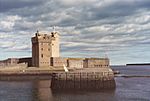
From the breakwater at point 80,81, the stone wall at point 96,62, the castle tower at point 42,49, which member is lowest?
the breakwater at point 80,81

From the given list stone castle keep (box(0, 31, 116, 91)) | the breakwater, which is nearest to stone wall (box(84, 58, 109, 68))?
stone castle keep (box(0, 31, 116, 91))

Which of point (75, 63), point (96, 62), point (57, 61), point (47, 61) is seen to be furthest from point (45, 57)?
point (96, 62)

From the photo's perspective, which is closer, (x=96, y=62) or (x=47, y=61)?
(x=47, y=61)

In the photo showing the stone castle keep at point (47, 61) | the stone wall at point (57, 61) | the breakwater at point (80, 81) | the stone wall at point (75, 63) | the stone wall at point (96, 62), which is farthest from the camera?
the stone wall at point (96, 62)

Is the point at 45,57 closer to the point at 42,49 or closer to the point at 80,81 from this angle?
the point at 42,49

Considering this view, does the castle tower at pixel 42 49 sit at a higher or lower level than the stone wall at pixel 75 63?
higher

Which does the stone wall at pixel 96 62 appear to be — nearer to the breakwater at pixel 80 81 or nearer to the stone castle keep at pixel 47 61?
the stone castle keep at pixel 47 61

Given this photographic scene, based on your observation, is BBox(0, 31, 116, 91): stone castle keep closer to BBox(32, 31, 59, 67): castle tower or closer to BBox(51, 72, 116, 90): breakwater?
BBox(32, 31, 59, 67): castle tower

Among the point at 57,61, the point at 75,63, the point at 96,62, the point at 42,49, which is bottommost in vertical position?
the point at 75,63

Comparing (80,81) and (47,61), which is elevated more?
(47,61)

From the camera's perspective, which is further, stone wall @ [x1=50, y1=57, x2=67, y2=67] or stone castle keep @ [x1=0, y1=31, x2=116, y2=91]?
stone wall @ [x1=50, y1=57, x2=67, y2=67]

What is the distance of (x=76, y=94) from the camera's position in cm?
5122

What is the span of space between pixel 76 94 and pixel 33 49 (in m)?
58.5

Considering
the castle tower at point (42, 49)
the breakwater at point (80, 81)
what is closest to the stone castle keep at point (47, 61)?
the castle tower at point (42, 49)
